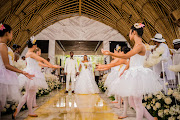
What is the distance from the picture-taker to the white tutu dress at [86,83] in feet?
21.0

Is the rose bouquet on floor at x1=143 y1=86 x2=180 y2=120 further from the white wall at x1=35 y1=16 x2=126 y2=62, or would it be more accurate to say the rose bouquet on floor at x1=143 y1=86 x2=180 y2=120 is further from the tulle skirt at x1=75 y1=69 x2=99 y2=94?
the white wall at x1=35 y1=16 x2=126 y2=62

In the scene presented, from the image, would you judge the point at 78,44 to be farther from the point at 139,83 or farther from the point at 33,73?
the point at 139,83

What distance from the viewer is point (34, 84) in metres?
2.74

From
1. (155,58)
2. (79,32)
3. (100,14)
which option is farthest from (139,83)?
(79,32)

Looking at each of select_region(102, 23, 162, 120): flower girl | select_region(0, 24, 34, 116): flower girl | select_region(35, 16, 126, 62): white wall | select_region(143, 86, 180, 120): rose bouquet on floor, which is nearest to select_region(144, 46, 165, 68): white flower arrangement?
select_region(102, 23, 162, 120): flower girl

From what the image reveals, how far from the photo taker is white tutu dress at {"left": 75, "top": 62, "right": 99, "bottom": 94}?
6.39 metres

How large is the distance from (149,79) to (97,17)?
810cm

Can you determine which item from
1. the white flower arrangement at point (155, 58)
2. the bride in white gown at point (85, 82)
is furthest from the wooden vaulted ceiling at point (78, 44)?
the white flower arrangement at point (155, 58)

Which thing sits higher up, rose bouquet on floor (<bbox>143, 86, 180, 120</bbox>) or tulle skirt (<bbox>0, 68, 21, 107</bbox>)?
tulle skirt (<bbox>0, 68, 21, 107</bbox>)

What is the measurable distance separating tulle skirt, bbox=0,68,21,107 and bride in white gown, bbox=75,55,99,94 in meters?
4.36

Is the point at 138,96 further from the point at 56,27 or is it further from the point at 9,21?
the point at 56,27

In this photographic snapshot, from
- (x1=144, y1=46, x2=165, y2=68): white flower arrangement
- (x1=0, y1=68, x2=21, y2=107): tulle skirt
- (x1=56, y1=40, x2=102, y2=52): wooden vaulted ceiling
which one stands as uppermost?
(x1=56, y1=40, x2=102, y2=52): wooden vaulted ceiling

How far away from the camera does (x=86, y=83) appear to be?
6.52 meters

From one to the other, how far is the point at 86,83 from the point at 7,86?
4.66m
